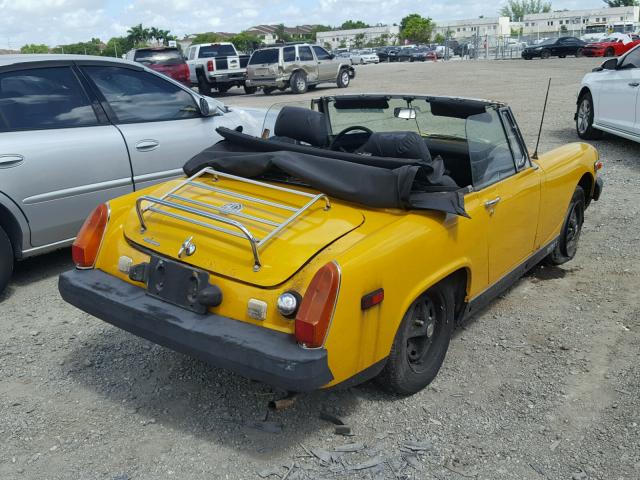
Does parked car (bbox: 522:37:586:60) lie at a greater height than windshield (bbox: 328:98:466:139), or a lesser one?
lesser

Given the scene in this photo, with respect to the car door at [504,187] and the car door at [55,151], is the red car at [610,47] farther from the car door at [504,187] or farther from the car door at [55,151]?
the car door at [55,151]

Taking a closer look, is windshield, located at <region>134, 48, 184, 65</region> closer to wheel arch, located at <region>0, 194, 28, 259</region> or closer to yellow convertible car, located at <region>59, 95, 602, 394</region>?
wheel arch, located at <region>0, 194, 28, 259</region>

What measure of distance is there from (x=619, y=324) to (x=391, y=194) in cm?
209

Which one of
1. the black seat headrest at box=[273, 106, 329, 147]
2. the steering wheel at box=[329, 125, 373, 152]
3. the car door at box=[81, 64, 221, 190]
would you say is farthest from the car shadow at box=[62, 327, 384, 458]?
the car door at box=[81, 64, 221, 190]

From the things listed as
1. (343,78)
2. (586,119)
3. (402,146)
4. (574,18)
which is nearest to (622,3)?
(574,18)

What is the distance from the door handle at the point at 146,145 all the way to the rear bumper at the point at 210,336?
2.27 meters

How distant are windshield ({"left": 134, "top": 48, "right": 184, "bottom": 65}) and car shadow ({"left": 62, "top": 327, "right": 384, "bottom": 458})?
19667mm

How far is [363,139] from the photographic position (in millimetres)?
4402

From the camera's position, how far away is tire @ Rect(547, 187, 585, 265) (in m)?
5.13

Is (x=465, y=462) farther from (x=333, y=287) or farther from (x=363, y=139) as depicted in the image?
(x=363, y=139)

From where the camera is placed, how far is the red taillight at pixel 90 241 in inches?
141

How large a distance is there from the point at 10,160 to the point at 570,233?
4.35m

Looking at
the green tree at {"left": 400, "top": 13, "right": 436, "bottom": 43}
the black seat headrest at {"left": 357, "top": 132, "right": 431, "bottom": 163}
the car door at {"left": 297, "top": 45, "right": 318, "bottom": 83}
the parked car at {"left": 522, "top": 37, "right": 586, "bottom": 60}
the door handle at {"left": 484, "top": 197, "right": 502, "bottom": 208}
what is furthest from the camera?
the green tree at {"left": 400, "top": 13, "right": 436, "bottom": 43}

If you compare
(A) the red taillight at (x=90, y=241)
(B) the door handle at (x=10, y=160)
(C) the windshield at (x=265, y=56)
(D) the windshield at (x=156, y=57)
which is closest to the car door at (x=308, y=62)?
A: (C) the windshield at (x=265, y=56)
